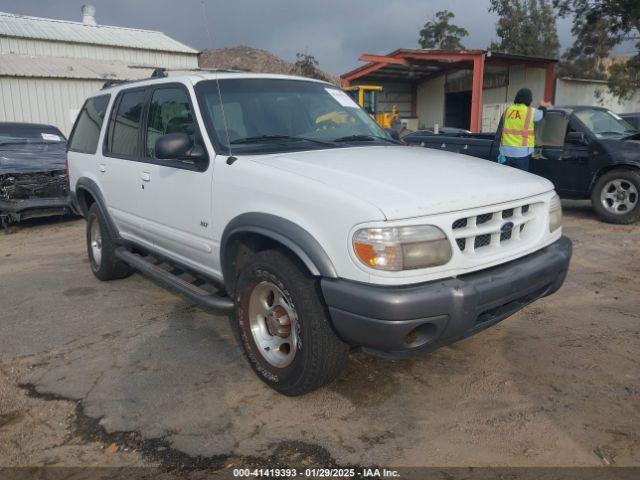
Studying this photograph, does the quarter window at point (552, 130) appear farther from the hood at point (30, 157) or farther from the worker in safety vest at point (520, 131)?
the hood at point (30, 157)

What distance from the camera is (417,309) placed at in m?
2.63

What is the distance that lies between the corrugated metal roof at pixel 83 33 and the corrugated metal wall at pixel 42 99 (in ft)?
14.0

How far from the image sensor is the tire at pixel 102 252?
5.43 m

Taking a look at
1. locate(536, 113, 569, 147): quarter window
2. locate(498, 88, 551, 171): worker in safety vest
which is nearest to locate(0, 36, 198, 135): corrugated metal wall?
locate(498, 88, 551, 171): worker in safety vest

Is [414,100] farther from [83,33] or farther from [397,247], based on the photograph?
[397,247]

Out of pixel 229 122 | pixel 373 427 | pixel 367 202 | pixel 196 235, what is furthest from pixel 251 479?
pixel 229 122

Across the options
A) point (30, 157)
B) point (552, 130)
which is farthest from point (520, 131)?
point (30, 157)

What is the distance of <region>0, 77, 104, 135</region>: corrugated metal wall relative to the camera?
55.6 feet

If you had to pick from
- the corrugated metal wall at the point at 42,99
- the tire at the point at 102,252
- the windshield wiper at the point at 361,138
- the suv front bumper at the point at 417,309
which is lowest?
the tire at the point at 102,252

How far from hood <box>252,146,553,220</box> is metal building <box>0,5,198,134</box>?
11.7m

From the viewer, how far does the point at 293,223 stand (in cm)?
297

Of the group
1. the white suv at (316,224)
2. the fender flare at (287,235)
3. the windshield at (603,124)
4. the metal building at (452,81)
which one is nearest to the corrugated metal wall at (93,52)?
the metal building at (452,81)

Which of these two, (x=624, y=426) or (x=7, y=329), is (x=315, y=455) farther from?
(x=7, y=329)

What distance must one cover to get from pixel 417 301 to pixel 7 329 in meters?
3.71
